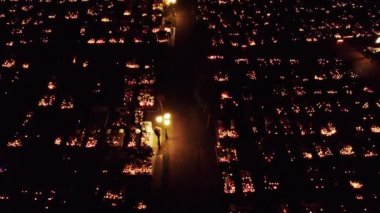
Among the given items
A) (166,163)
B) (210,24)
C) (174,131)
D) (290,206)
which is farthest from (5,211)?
(210,24)

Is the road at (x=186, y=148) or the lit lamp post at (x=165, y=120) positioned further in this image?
the lit lamp post at (x=165, y=120)

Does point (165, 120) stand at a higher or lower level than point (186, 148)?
higher

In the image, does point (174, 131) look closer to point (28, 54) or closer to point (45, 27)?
point (28, 54)

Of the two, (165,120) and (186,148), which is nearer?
(186,148)

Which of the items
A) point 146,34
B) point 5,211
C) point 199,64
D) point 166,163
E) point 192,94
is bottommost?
point 5,211

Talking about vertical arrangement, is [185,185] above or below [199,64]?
below

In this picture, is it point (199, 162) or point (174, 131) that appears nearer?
point (199, 162)

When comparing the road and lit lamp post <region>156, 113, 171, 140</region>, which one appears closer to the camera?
the road

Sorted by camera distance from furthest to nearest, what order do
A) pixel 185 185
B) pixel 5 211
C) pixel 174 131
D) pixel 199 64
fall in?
pixel 199 64 < pixel 174 131 < pixel 185 185 < pixel 5 211
